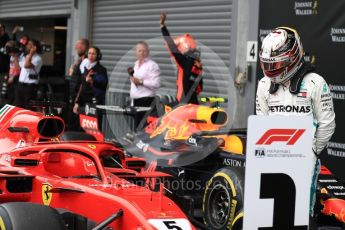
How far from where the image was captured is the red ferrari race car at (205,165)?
19.0 ft

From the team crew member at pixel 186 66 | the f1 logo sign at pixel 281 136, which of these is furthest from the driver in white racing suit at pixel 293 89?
the team crew member at pixel 186 66

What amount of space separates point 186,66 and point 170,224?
4.94m

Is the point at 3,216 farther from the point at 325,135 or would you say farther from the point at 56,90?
the point at 56,90

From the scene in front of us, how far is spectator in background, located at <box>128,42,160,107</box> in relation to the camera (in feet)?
34.3

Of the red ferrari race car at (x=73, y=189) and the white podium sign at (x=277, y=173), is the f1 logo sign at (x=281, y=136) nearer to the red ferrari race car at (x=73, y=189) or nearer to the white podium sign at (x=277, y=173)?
the white podium sign at (x=277, y=173)

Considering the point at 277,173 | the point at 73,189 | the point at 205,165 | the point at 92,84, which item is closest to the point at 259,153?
the point at 277,173

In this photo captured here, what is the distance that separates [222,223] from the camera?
6.07m

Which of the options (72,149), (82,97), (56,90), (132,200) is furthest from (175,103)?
(56,90)

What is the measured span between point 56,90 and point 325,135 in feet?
41.3

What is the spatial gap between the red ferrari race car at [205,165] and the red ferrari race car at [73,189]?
69cm

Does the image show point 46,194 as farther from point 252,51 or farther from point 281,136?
point 252,51

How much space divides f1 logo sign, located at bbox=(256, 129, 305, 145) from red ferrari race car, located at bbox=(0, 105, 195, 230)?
2.68ft

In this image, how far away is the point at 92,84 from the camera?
10844 millimetres

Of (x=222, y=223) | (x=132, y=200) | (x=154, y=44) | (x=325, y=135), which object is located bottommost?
(x=222, y=223)
